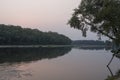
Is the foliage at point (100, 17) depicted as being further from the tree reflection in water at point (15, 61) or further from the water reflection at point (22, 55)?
the water reflection at point (22, 55)

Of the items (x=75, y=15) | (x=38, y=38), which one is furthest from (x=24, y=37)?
(x=75, y=15)

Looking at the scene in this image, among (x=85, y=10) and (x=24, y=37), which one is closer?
(x=85, y=10)

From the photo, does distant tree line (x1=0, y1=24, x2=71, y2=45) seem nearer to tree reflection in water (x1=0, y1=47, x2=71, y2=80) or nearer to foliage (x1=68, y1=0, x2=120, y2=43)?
tree reflection in water (x1=0, y1=47, x2=71, y2=80)

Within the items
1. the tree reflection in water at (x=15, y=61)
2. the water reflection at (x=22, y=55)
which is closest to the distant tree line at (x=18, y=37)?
the water reflection at (x=22, y=55)

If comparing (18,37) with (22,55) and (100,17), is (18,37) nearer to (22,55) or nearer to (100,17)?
(22,55)

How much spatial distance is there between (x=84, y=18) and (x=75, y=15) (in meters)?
1.35

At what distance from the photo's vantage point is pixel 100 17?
37.1 meters

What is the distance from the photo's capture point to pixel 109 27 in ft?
123

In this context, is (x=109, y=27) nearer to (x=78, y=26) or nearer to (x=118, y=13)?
(x=118, y=13)

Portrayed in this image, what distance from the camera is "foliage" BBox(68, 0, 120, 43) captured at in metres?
36.3

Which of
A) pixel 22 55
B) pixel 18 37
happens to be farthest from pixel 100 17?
pixel 18 37

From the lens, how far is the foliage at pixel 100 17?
36.3 meters

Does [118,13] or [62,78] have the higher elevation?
[118,13]

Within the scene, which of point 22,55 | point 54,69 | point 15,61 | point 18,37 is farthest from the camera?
point 18,37
